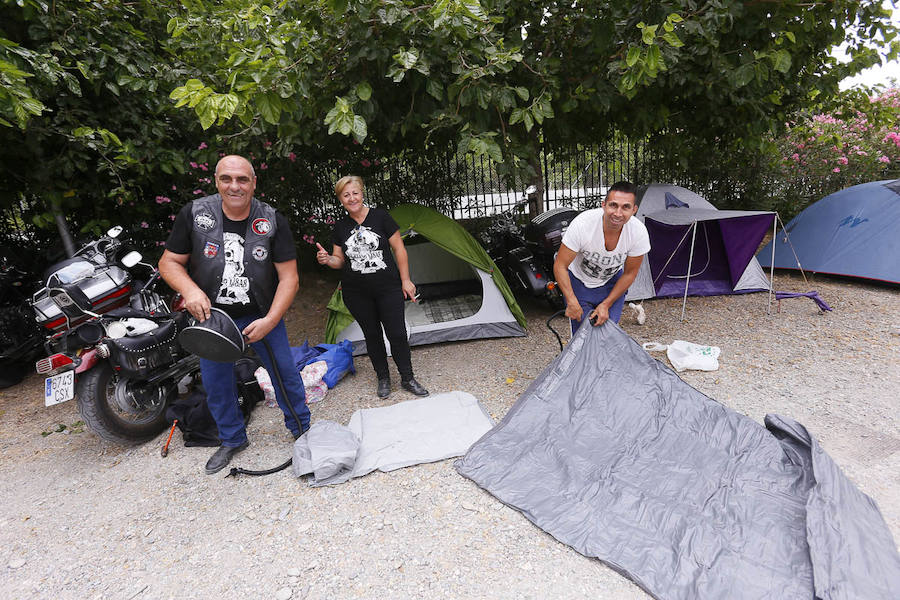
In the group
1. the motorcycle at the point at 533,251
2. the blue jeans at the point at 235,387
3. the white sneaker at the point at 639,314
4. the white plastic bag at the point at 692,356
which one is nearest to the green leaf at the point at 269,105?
the blue jeans at the point at 235,387

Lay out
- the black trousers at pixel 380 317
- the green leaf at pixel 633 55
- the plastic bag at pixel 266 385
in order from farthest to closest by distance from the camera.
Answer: the plastic bag at pixel 266 385 → the black trousers at pixel 380 317 → the green leaf at pixel 633 55

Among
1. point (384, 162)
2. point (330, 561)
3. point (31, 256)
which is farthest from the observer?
point (384, 162)

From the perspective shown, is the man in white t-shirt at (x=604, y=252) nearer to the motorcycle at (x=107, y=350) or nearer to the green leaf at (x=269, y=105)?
the green leaf at (x=269, y=105)

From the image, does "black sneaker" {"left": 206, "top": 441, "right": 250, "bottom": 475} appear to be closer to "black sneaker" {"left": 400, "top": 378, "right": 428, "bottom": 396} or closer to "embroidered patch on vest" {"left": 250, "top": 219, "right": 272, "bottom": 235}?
"black sneaker" {"left": 400, "top": 378, "right": 428, "bottom": 396}

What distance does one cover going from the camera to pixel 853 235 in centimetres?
502

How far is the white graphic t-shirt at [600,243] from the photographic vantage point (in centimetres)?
266

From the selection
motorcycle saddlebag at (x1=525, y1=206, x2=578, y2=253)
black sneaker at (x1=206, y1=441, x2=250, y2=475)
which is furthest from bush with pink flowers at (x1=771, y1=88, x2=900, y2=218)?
black sneaker at (x1=206, y1=441, x2=250, y2=475)

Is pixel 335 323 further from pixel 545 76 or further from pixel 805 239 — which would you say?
pixel 805 239

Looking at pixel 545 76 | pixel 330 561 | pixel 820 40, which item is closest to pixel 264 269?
pixel 330 561

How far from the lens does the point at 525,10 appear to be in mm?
3430

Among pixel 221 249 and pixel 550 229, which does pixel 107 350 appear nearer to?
pixel 221 249

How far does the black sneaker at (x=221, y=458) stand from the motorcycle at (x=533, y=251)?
2865 mm

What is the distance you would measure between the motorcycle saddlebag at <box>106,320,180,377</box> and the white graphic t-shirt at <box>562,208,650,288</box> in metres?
2.49

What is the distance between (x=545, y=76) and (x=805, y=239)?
13.9 ft
